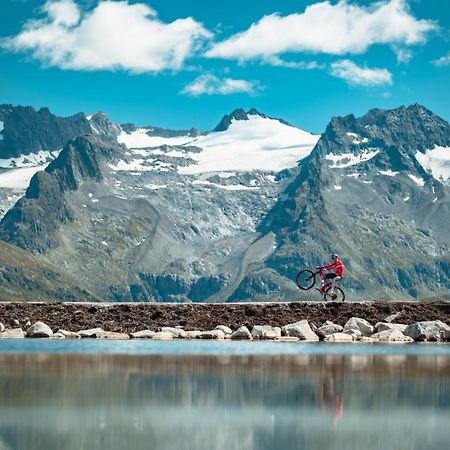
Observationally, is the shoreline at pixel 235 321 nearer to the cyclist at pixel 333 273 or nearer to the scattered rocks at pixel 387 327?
the scattered rocks at pixel 387 327

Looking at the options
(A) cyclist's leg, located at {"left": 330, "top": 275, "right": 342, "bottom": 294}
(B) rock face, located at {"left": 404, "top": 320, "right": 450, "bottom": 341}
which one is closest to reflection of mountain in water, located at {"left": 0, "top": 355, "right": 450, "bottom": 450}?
(B) rock face, located at {"left": 404, "top": 320, "right": 450, "bottom": 341}

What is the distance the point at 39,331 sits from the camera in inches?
2699

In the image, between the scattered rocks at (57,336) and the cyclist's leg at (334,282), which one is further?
the cyclist's leg at (334,282)

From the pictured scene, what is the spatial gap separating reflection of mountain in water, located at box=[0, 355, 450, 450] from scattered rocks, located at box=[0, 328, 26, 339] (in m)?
20.3

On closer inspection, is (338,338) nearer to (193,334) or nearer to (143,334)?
(193,334)

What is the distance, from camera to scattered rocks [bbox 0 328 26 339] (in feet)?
224

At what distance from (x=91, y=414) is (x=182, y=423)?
3.06 meters

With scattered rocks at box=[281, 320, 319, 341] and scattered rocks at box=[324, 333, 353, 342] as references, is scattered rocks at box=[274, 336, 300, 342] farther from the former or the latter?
scattered rocks at box=[324, 333, 353, 342]

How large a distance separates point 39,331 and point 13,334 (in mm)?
1831

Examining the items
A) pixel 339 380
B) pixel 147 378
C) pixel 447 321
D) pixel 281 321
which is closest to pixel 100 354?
pixel 147 378

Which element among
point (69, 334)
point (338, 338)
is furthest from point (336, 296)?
point (69, 334)

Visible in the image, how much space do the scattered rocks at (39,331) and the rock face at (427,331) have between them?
24646 mm

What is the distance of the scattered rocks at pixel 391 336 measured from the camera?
67.6 meters

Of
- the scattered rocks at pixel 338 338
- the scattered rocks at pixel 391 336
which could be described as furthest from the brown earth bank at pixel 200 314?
the scattered rocks at pixel 338 338
